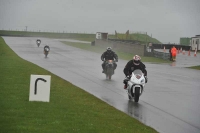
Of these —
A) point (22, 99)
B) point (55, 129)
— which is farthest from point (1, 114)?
point (22, 99)

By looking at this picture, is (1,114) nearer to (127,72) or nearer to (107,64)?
(127,72)

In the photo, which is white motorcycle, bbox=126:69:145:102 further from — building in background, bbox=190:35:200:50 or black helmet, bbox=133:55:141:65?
building in background, bbox=190:35:200:50

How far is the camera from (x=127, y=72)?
17.2 metres

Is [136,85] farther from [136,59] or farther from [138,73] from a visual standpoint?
[136,59]

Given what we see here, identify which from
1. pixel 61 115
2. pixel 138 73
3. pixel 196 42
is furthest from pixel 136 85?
pixel 196 42

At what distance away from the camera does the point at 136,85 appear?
640 inches

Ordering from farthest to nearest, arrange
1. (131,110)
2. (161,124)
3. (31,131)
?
(131,110), (161,124), (31,131)

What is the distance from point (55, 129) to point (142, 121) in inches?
117

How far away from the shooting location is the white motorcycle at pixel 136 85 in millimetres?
16084

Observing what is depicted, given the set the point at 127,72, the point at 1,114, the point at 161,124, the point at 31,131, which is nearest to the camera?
the point at 31,131

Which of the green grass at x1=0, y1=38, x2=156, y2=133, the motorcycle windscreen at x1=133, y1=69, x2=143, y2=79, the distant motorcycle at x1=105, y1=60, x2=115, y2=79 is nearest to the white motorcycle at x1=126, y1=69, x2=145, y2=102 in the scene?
the motorcycle windscreen at x1=133, y1=69, x2=143, y2=79

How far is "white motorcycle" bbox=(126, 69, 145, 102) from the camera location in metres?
16.1

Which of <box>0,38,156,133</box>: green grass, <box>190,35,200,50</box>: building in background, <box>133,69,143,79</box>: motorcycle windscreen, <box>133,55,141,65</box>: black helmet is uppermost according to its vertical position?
<box>190,35,200,50</box>: building in background

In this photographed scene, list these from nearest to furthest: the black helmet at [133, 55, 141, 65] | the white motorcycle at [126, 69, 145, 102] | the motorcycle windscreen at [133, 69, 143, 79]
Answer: the white motorcycle at [126, 69, 145, 102], the motorcycle windscreen at [133, 69, 143, 79], the black helmet at [133, 55, 141, 65]
